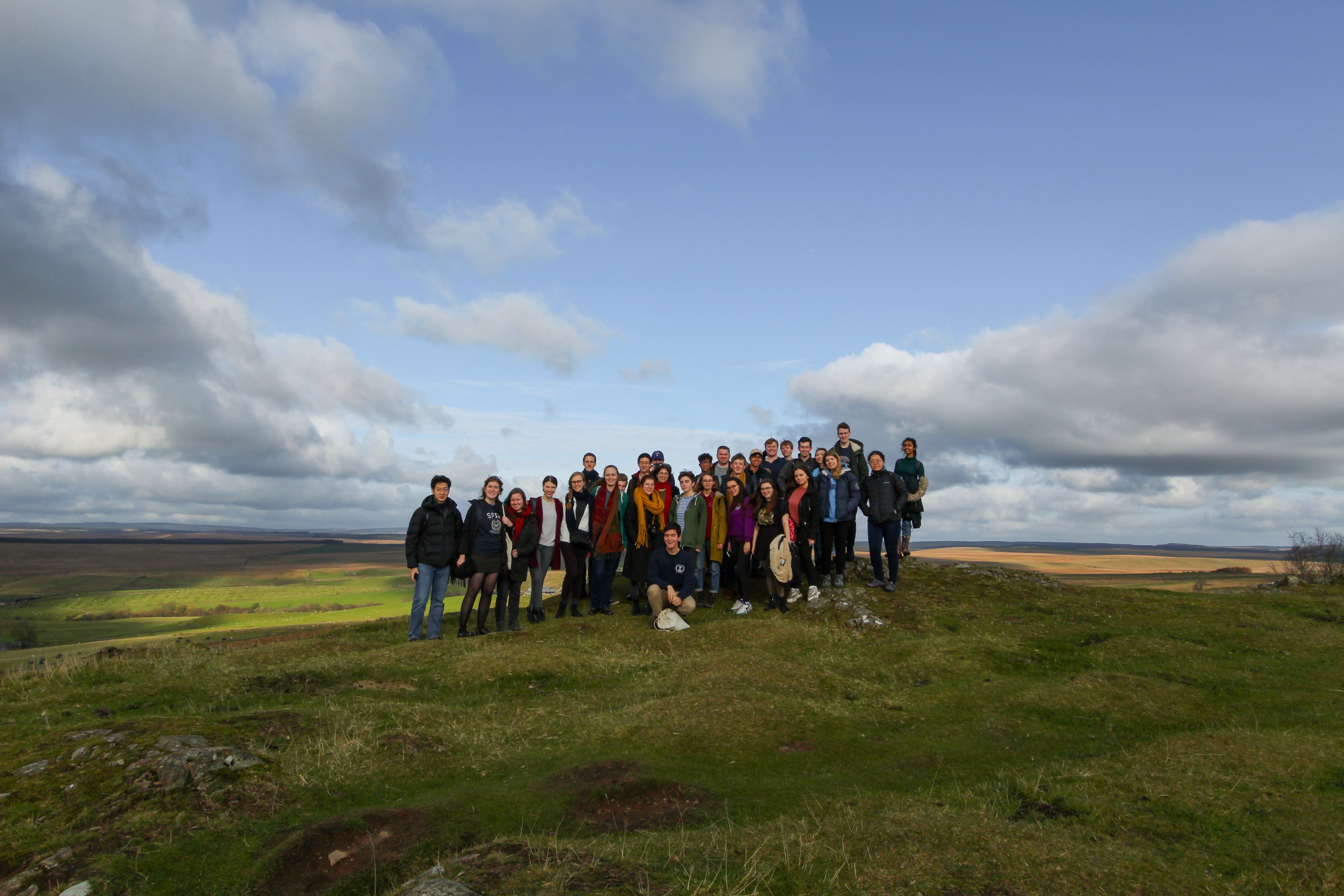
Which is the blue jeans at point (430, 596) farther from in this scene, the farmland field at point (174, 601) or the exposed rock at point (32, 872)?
the farmland field at point (174, 601)

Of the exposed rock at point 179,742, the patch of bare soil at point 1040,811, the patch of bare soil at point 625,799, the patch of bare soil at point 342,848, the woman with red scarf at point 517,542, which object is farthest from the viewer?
the woman with red scarf at point 517,542

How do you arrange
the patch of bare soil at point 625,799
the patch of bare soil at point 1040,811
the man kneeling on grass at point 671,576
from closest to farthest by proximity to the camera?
the patch of bare soil at point 1040,811 < the patch of bare soil at point 625,799 < the man kneeling on grass at point 671,576

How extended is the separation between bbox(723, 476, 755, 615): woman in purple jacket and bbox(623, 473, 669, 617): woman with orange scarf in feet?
5.86

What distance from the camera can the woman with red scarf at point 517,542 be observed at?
1772 centimetres

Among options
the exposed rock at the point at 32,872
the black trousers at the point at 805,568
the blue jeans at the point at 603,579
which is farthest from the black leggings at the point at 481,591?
the exposed rock at the point at 32,872

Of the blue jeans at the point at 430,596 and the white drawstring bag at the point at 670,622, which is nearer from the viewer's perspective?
the blue jeans at the point at 430,596

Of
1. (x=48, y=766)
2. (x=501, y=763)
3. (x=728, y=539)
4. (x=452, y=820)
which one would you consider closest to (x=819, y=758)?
(x=501, y=763)

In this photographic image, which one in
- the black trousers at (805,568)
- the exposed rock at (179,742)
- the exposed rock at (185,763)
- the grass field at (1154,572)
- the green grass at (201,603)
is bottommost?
the green grass at (201,603)

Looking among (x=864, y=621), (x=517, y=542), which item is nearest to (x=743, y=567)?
(x=864, y=621)

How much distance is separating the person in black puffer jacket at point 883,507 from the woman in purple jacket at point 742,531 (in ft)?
10.0

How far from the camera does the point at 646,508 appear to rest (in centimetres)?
1894

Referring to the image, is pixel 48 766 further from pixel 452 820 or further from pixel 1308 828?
pixel 1308 828

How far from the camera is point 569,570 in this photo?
1923cm

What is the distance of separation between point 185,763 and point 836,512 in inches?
597
